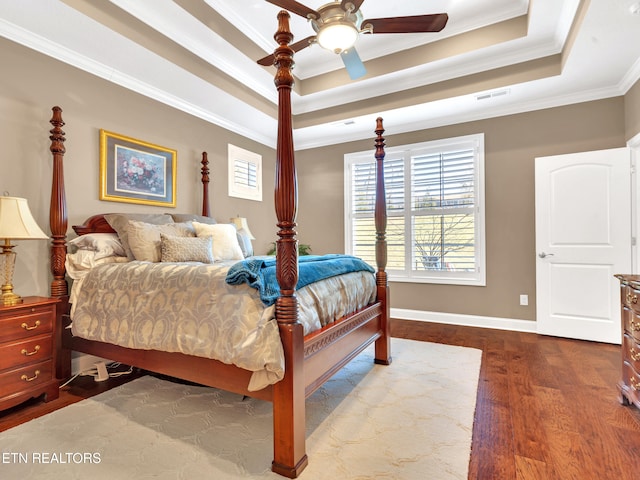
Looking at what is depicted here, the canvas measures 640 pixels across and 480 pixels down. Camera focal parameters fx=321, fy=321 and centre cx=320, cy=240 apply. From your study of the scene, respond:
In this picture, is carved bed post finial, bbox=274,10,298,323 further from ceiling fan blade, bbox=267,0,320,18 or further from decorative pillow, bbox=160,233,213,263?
decorative pillow, bbox=160,233,213,263

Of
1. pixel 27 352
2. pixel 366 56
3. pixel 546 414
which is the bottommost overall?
pixel 546 414

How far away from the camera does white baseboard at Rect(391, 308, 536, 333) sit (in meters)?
3.77

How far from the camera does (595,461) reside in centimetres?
153

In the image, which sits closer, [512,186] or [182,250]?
[182,250]

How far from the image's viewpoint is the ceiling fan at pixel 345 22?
6.41ft

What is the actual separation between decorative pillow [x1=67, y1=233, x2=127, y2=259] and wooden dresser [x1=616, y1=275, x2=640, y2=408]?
11.7 ft

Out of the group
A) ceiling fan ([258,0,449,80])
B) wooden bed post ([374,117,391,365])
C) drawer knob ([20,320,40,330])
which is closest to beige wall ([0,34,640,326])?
drawer knob ([20,320,40,330])

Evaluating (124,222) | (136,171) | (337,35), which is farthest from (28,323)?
(337,35)

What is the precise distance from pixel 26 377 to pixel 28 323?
34 centimetres

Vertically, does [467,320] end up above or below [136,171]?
below

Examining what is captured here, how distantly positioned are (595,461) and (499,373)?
3.48 ft

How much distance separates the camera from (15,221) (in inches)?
78.9

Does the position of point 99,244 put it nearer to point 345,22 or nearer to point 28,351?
point 28,351

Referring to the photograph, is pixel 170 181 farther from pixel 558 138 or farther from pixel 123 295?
pixel 558 138
